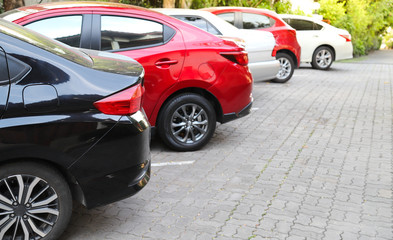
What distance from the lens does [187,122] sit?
6484mm

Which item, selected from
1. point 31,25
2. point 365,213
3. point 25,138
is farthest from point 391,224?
point 31,25

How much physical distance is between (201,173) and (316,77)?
384 inches

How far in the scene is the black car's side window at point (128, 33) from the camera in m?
6.00

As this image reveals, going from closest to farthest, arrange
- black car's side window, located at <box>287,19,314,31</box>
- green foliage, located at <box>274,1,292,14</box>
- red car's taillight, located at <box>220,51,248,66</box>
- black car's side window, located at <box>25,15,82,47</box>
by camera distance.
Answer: black car's side window, located at <box>25,15,82,47</box>, red car's taillight, located at <box>220,51,248,66</box>, black car's side window, located at <box>287,19,314,31</box>, green foliage, located at <box>274,1,292,14</box>

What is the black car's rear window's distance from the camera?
3.79m

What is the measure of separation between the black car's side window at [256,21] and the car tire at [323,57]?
13.3 feet

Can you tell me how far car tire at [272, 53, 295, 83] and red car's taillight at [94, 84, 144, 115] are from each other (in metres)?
9.69

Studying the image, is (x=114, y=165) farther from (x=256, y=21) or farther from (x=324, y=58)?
(x=324, y=58)

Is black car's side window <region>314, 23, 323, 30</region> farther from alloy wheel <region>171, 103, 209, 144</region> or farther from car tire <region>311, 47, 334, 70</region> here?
alloy wheel <region>171, 103, 209, 144</region>

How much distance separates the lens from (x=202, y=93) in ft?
21.7

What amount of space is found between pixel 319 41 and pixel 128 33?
11.6 meters

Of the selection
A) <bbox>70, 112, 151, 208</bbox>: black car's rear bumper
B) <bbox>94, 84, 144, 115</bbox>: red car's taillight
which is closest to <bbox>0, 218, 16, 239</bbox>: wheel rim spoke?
<bbox>70, 112, 151, 208</bbox>: black car's rear bumper

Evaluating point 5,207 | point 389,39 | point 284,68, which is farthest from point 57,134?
point 389,39

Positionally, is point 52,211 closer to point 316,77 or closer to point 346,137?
point 346,137
